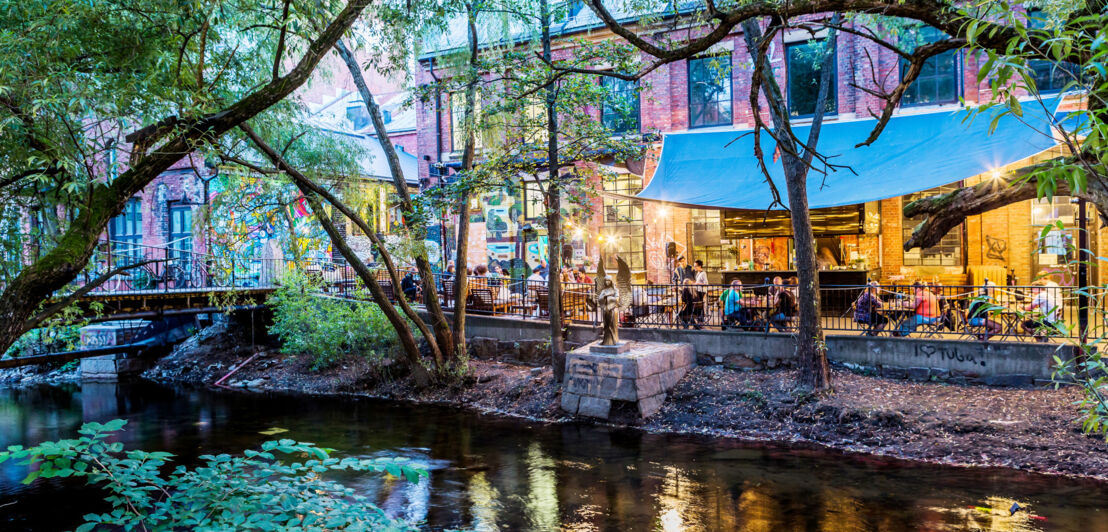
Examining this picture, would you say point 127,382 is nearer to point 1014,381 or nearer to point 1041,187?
point 1014,381

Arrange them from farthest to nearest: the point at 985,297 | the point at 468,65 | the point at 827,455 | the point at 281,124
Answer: the point at 468,65
the point at 281,124
the point at 827,455
the point at 985,297

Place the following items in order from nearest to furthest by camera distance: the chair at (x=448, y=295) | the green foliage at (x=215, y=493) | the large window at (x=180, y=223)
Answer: the green foliage at (x=215, y=493) < the chair at (x=448, y=295) < the large window at (x=180, y=223)

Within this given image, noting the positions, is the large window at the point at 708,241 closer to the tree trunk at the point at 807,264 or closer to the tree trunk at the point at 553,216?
the tree trunk at the point at 553,216

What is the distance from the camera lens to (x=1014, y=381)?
1100cm

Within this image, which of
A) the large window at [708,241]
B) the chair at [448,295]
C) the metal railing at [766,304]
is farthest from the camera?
the large window at [708,241]

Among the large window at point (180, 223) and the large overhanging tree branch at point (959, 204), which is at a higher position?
the large window at point (180, 223)

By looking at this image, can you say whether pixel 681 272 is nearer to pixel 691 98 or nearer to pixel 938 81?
pixel 691 98

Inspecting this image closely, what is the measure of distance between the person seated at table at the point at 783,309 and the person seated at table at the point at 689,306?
1364 millimetres

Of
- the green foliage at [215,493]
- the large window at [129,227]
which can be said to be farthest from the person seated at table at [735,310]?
the large window at [129,227]

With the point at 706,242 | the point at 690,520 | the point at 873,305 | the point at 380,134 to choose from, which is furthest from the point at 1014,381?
the point at 380,134

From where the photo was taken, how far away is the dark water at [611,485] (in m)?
7.98

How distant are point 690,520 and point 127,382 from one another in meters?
18.3

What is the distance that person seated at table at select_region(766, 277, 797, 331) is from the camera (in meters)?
13.1

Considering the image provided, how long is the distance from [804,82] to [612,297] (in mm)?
8929
